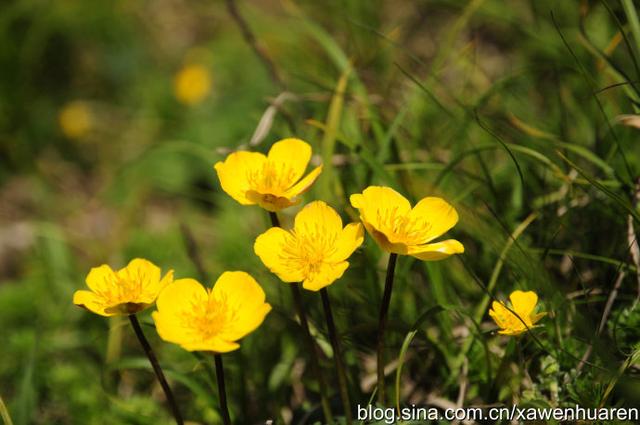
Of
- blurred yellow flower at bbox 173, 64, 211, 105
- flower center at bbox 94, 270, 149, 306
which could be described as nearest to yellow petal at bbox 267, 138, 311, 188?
flower center at bbox 94, 270, 149, 306

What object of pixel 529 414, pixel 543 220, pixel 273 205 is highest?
pixel 273 205

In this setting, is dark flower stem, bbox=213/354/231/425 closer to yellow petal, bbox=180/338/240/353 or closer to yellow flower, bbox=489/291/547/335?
yellow petal, bbox=180/338/240/353

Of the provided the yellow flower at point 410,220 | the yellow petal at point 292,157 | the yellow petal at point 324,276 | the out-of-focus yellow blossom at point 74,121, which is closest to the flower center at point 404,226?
the yellow flower at point 410,220

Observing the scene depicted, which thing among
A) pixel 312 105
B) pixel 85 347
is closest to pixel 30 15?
pixel 312 105

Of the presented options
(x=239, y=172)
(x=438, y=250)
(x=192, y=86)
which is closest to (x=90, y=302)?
(x=239, y=172)

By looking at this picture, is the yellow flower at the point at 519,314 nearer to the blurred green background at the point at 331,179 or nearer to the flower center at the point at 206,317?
the blurred green background at the point at 331,179

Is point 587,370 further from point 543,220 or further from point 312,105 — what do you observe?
point 312,105
